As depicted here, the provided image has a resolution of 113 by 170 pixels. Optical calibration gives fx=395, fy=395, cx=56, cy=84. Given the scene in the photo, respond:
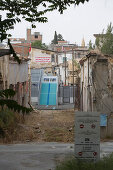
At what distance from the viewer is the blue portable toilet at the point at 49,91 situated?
35.9 meters

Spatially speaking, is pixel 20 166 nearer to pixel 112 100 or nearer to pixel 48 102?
pixel 112 100

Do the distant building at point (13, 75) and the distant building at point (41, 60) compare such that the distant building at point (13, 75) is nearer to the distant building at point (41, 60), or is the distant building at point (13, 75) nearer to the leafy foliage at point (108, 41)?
the leafy foliage at point (108, 41)

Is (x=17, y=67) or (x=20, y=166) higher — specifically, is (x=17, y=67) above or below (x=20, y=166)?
above

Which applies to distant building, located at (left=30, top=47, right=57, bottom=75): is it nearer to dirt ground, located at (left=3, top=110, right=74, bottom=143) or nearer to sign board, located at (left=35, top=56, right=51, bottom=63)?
sign board, located at (left=35, top=56, right=51, bottom=63)

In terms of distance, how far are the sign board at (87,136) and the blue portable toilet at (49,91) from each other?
2519cm

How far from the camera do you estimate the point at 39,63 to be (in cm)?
6794

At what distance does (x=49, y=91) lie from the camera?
37094 millimetres

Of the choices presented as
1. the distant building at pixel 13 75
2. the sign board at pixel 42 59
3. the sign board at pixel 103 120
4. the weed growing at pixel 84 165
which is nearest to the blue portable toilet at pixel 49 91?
the distant building at pixel 13 75

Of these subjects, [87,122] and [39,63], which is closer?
[87,122]

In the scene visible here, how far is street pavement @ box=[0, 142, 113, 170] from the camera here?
39.4 feet

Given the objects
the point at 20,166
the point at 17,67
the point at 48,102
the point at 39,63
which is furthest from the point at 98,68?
the point at 39,63

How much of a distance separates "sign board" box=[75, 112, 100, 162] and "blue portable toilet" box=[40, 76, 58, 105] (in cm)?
2519

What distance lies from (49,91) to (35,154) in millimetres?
22992

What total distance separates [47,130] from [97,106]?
2.70 metres
